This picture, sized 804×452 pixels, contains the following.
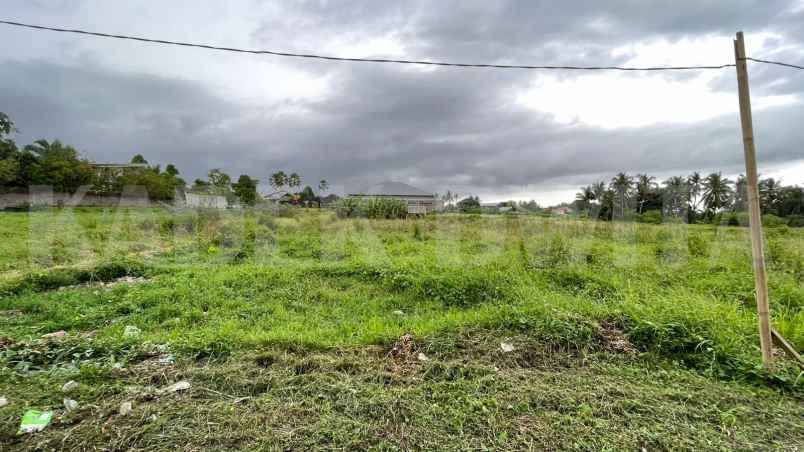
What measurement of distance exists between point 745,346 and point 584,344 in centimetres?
128

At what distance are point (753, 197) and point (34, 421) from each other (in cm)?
458

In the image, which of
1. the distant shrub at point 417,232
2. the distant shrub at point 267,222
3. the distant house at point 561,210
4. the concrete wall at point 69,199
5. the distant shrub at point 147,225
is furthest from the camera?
the concrete wall at point 69,199

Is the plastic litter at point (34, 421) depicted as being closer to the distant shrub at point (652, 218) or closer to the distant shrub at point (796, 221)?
the distant shrub at point (652, 218)

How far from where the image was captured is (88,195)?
17.6 m

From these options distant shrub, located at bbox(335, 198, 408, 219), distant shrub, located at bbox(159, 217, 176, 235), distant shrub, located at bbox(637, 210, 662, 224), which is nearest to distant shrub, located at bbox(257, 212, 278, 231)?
distant shrub, located at bbox(159, 217, 176, 235)

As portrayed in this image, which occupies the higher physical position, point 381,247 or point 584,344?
point 381,247

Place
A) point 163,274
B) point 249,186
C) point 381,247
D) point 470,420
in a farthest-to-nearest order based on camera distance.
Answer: point 249,186, point 381,247, point 163,274, point 470,420

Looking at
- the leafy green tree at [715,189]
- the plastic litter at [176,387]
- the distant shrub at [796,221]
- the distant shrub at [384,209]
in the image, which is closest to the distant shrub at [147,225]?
the distant shrub at [384,209]

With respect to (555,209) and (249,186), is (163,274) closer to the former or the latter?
(555,209)

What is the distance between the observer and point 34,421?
5.62ft

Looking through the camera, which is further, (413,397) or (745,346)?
(745,346)

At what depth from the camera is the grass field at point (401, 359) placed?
1.71 m

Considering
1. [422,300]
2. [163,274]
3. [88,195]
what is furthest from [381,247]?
[88,195]

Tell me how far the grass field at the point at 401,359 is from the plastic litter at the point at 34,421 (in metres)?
0.04
